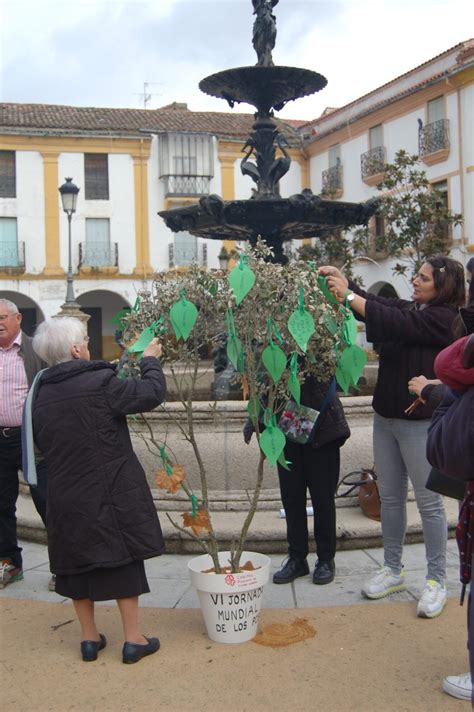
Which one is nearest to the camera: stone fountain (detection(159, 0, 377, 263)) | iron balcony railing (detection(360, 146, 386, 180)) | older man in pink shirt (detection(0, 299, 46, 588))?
older man in pink shirt (detection(0, 299, 46, 588))

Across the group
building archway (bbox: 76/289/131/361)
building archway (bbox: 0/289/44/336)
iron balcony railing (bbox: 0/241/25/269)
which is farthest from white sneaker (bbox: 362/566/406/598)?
building archway (bbox: 0/289/44/336)

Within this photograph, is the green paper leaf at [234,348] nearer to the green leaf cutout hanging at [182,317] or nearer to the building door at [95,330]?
the green leaf cutout hanging at [182,317]

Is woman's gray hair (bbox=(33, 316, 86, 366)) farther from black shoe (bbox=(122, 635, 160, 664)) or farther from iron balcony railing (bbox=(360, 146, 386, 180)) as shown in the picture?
iron balcony railing (bbox=(360, 146, 386, 180))

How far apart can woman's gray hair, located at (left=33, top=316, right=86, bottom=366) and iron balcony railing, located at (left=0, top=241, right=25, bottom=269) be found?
101 ft

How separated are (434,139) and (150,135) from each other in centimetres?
1295

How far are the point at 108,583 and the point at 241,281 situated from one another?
4.78 ft

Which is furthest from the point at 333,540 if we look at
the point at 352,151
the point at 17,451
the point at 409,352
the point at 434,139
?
the point at 352,151

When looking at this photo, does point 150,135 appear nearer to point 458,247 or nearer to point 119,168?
point 119,168

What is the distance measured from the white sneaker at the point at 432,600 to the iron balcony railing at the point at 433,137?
24.4 meters

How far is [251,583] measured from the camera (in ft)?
12.2

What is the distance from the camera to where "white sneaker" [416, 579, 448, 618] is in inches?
155

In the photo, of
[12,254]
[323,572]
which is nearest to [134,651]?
[323,572]

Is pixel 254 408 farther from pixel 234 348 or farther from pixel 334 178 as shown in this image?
pixel 334 178

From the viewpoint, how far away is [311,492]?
4527 millimetres
